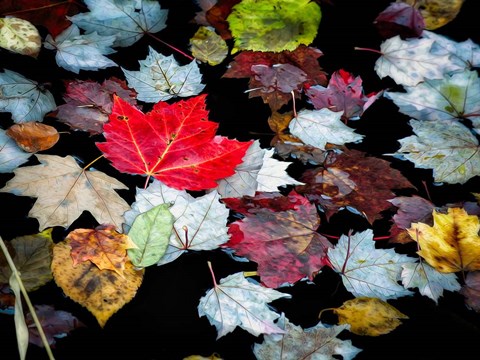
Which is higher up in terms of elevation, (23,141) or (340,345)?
(23,141)

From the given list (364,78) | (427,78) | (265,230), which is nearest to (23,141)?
(265,230)

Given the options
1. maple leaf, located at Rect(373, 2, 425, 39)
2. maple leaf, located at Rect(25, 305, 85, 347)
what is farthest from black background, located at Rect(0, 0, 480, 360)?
maple leaf, located at Rect(373, 2, 425, 39)

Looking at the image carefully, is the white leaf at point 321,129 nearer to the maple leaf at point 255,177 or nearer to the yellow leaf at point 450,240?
the maple leaf at point 255,177

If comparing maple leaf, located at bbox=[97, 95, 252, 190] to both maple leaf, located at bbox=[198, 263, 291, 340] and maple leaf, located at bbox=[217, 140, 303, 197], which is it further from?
maple leaf, located at bbox=[198, 263, 291, 340]

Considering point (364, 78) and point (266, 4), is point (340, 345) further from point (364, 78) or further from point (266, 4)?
point (266, 4)

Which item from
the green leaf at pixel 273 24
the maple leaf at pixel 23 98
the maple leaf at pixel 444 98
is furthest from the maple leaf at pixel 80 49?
the maple leaf at pixel 444 98

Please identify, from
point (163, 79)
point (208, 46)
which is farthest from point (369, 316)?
point (208, 46)
